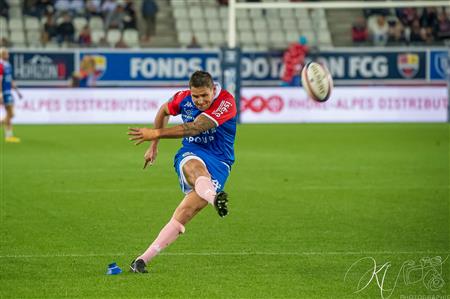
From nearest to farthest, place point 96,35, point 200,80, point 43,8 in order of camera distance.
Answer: point 200,80
point 43,8
point 96,35

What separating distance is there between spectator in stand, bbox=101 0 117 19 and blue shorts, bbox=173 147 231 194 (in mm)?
29433

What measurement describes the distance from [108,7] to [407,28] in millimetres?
10840

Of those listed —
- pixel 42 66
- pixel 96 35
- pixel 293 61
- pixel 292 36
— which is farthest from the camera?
pixel 292 36

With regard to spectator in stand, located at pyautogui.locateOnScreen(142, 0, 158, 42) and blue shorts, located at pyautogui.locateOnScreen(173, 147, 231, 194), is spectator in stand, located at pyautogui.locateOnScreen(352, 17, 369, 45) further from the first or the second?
blue shorts, located at pyautogui.locateOnScreen(173, 147, 231, 194)

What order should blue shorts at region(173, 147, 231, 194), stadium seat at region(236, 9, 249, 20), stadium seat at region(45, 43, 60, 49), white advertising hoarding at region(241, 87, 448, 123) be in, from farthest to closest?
1. stadium seat at region(236, 9, 249, 20)
2. stadium seat at region(45, 43, 60, 49)
3. white advertising hoarding at region(241, 87, 448, 123)
4. blue shorts at region(173, 147, 231, 194)

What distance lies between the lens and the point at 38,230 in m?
12.2

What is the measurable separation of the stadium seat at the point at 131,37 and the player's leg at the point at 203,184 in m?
28.5

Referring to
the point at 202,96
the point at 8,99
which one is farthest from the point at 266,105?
the point at 202,96

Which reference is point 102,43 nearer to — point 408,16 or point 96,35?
point 96,35

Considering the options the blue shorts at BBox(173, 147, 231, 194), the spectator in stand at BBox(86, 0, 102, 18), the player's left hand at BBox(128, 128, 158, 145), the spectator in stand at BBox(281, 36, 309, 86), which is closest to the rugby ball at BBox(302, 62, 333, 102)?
the blue shorts at BBox(173, 147, 231, 194)

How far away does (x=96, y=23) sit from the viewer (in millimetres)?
38438

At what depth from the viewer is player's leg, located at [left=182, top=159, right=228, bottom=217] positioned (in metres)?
8.86

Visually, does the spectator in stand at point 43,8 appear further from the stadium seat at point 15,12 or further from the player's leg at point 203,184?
the player's leg at point 203,184

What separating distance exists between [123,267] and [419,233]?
12.5ft
